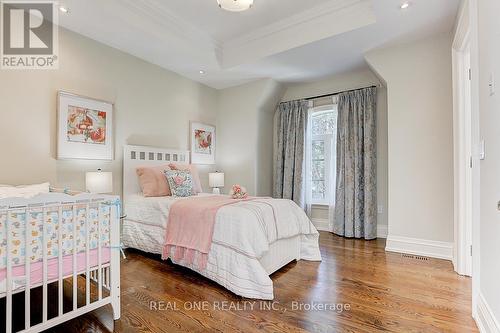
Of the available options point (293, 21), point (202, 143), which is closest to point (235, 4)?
point (293, 21)

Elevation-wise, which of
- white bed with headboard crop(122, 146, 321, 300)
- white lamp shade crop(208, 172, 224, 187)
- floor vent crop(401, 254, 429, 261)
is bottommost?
floor vent crop(401, 254, 429, 261)

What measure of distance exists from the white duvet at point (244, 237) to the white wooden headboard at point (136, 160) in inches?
20.4

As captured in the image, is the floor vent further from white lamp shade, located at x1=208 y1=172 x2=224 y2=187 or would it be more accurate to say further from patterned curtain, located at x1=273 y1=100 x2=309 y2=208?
white lamp shade, located at x1=208 y1=172 x2=224 y2=187

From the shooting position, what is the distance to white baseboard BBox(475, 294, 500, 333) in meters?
1.37

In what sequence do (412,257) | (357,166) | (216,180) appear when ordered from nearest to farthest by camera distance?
(412,257)
(357,166)
(216,180)

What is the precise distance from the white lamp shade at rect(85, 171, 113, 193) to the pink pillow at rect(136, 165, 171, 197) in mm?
463

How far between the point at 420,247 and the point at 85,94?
4.43m

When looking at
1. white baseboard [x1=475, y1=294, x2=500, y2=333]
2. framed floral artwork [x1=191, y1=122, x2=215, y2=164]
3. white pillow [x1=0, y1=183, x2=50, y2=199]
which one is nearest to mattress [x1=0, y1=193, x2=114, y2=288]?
white pillow [x1=0, y1=183, x2=50, y2=199]

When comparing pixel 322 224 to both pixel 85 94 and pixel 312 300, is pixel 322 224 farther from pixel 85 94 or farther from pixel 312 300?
pixel 85 94

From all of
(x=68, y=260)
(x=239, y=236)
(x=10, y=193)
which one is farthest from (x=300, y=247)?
(x=10, y=193)

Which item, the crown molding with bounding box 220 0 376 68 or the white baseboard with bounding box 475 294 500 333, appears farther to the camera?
the crown molding with bounding box 220 0 376 68

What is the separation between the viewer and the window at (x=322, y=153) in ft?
14.3
